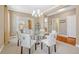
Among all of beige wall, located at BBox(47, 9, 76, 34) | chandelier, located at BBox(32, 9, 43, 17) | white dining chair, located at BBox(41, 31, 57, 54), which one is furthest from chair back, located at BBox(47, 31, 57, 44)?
chandelier, located at BBox(32, 9, 43, 17)

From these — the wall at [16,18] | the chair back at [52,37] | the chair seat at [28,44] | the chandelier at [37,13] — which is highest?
the chandelier at [37,13]

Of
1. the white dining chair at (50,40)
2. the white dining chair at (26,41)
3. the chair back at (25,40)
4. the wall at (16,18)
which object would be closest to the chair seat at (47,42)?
the white dining chair at (50,40)

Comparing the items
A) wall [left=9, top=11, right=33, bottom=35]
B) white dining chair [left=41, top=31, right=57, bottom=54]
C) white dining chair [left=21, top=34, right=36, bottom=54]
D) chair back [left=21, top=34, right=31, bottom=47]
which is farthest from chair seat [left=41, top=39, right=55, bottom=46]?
wall [left=9, top=11, right=33, bottom=35]

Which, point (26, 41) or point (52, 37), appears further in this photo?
point (52, 37)

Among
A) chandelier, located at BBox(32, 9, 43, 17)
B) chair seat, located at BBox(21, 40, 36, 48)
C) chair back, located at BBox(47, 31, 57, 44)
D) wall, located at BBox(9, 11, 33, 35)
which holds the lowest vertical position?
chair seat, located at BBox(21, 40, 36, 48)

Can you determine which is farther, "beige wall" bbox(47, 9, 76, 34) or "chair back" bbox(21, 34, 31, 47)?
"beige wall" bbox(47, 9, 76, 34)

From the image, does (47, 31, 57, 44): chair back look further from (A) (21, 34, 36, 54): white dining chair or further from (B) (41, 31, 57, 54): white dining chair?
(A) (21, 34, 36, 54): white dining chair

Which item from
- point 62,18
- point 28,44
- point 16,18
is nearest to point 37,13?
point 16,18

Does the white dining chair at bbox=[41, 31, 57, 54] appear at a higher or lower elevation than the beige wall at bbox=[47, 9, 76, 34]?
lower

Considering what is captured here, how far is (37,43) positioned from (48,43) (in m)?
0.32

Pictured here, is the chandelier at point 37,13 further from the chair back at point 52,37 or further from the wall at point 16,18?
the chair back at point 52,37

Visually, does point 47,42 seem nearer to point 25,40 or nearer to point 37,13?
point 25,40

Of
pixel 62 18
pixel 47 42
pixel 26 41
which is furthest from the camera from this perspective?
pixel 62 18
